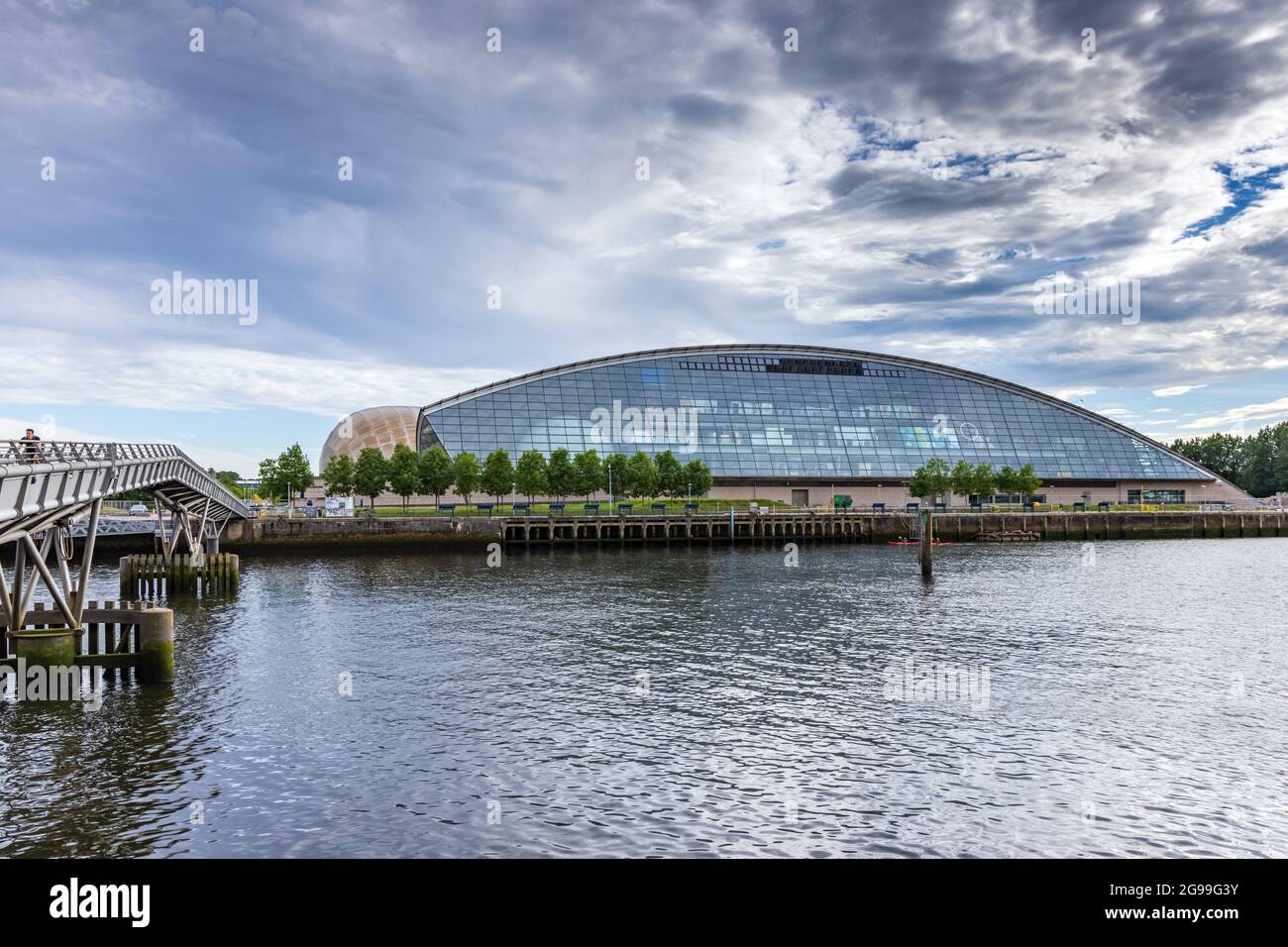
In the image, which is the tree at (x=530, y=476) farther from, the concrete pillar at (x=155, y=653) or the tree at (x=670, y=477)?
the concrete pillar at (x=155, y=653)

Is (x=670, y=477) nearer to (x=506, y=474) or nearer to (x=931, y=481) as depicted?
(x=506, y=474)

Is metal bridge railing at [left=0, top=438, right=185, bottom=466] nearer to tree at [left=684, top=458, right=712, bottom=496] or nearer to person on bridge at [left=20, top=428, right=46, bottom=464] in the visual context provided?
person on bridge at [left=20, top=428, right=46, bottom=464]

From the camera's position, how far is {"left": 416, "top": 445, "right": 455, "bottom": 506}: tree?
128m

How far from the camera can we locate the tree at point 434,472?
12781 cm


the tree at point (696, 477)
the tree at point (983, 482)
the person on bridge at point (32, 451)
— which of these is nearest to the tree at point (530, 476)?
the tree at point (696, 477)

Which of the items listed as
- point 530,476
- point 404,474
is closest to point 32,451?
point 404,474

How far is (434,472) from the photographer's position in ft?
419

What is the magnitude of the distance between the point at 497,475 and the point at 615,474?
1727cm

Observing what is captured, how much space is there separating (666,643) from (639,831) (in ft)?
71.3

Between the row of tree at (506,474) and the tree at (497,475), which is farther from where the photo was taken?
the tree at (497,475)

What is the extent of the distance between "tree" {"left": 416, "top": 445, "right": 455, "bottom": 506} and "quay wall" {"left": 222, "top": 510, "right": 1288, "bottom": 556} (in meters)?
24.5

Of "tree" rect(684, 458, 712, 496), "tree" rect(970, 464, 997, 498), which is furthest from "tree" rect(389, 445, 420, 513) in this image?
"tree" rect(970, 464, 997, 498)
